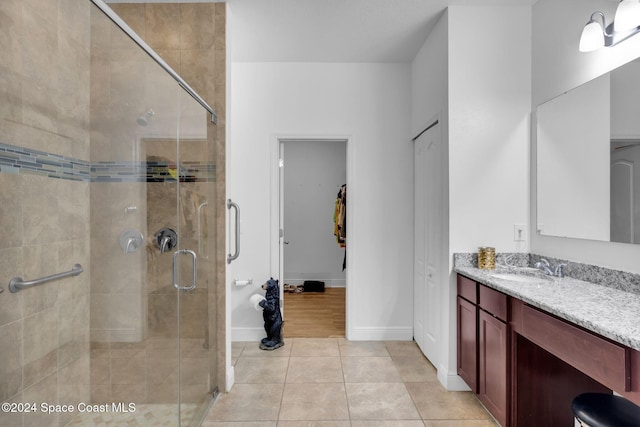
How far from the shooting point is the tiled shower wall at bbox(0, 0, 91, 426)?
118 cm

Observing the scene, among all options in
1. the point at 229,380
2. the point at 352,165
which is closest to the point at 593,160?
the point at 352,165

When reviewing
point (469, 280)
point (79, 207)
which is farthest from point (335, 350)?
point (79, 207)

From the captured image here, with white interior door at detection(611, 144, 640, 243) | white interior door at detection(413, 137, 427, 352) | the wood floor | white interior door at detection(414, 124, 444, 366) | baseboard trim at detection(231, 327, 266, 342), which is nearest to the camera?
white interior door at detection(611, 144, 640, 243)

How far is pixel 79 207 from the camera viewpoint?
4.34 ft

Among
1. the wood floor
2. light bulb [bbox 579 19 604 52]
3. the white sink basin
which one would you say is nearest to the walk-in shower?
the wood floor

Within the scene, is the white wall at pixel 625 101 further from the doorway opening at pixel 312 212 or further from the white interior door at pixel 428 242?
the doorway opening at pixel 312 212

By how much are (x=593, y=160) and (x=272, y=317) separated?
264 centimetres

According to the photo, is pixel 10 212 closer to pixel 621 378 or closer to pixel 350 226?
pixel 621 378

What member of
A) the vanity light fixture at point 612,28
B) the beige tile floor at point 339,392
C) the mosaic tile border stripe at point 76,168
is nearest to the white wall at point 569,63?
the vanity light fixture at point 612,28

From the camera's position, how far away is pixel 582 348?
129 centimetres

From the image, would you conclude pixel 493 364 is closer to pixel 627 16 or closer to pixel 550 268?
pixel 550 268

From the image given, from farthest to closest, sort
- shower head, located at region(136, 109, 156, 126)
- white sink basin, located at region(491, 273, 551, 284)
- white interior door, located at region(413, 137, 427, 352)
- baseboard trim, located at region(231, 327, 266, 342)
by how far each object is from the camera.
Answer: baseboard trim, located at region(231, 327, 266, 342) → white interior door, located at region(413, 137, 427, 352) → white sink basin, located at region(491, 273, 551, 284) → shower head, located at region(136, 109, 156, 126)

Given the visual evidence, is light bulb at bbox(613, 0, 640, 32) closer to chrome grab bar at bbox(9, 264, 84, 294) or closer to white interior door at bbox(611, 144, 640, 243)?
white interior door at bbox(611, 144, 640, 243)

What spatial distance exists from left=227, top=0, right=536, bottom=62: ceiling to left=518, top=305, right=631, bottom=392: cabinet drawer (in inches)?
85.0
